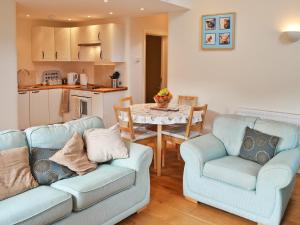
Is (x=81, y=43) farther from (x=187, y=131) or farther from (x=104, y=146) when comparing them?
(x=104, y=146)

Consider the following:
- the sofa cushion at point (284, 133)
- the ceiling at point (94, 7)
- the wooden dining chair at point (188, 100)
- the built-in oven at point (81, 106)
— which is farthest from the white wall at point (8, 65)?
the sofa cushion at point (284, 133)

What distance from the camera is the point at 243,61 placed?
517 cm

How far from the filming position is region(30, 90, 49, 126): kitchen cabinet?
21.8ft

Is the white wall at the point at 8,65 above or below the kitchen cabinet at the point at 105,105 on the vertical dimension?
above

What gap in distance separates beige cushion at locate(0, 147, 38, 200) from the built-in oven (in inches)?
158

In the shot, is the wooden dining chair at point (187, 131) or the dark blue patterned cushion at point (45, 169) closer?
the dark blue patterned cushion at point (45, 169)

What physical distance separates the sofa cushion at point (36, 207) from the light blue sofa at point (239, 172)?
143 cm

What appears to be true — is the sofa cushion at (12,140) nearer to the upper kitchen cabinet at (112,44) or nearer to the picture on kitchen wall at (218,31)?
the picture on kitchen wall at (218,31)

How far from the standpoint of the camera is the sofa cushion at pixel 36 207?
7.22 feet

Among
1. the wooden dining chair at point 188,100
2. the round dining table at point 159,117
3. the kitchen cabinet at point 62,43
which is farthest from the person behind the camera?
the kitchen cabinet at point 62,43

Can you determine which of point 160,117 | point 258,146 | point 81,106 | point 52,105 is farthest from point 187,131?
point 52,105

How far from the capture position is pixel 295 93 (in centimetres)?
470

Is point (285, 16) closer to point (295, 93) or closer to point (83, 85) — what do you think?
point (295, 93)

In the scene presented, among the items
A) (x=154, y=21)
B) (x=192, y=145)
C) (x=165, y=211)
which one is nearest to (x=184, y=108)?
(x=192, y=145)
